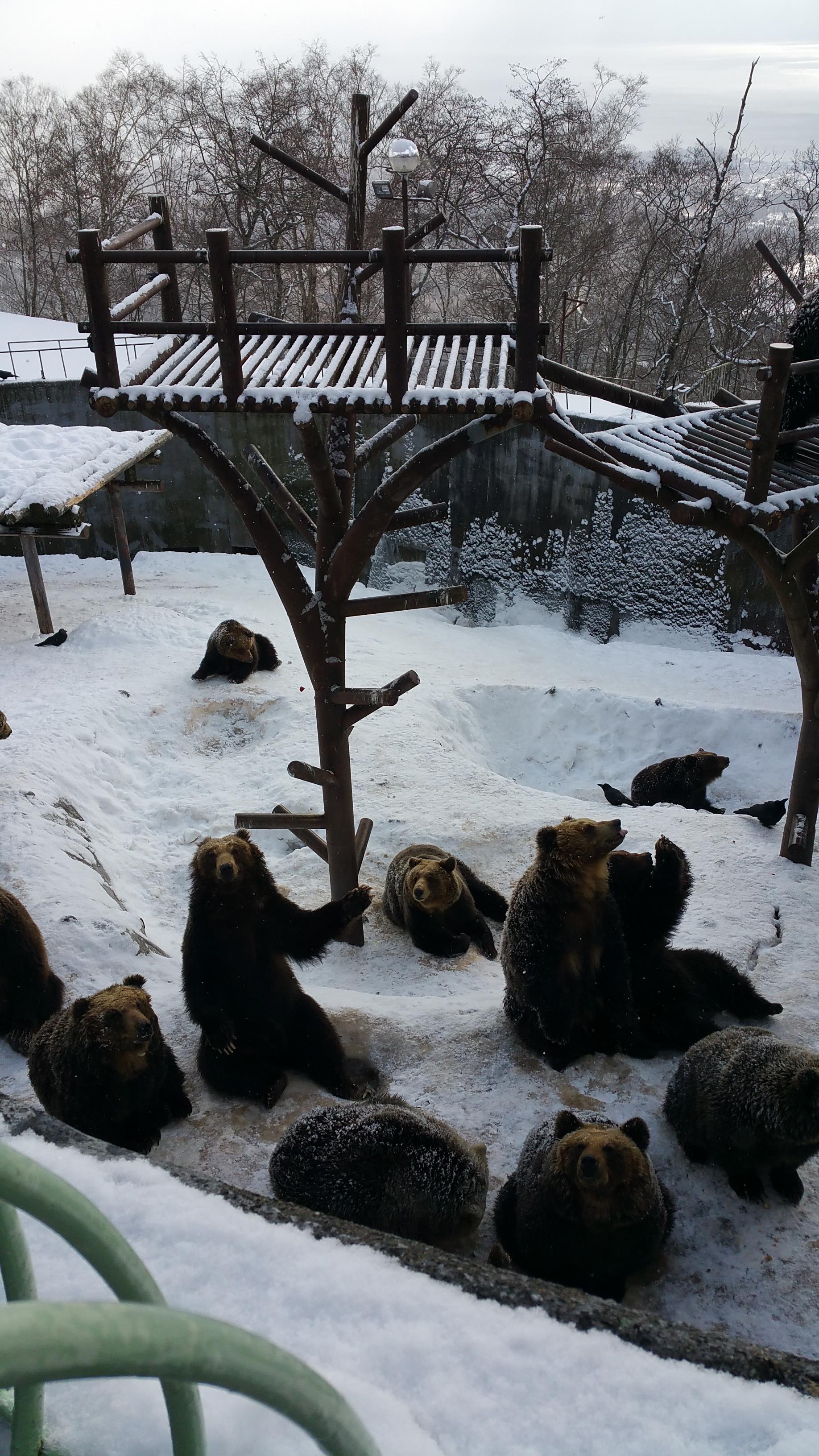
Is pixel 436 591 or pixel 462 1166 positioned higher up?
pixel 436 591

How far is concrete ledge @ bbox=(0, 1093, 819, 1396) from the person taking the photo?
197 cm

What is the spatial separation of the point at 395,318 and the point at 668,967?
3.61 meters

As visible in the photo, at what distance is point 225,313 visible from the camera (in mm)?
4449

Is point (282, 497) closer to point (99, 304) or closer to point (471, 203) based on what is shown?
point (99, 304)

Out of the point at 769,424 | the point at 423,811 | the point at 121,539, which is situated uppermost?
the point at 769,424

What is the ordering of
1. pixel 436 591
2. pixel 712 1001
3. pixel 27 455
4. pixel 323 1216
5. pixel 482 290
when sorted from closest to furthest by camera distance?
pixel 323 1216, pixel 712 1001, pixel 436 591, pixel 27 455, pixel 482 290

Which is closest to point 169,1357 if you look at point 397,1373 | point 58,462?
point 397,1373

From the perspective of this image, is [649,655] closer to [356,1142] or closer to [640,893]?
[640,893]

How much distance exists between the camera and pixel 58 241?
2942 cm

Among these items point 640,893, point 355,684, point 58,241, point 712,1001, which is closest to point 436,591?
point 640,893

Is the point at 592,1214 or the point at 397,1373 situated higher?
the point at 397,1373

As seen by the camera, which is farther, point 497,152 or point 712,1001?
point 497,152

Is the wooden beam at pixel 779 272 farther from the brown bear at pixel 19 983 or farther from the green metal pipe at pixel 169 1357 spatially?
the green metal pipe at pixel 169 1357

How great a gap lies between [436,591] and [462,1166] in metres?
3.12
